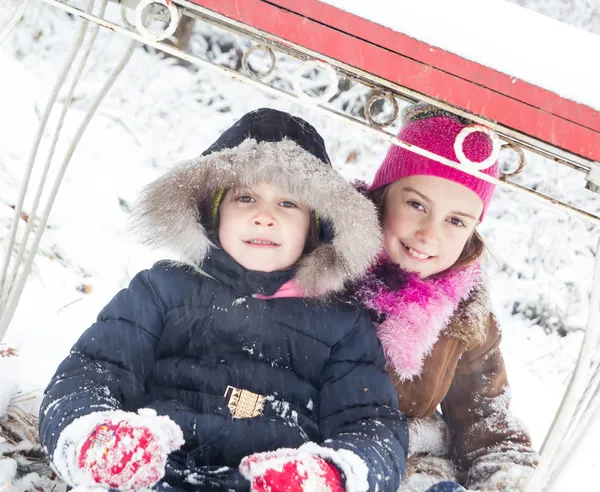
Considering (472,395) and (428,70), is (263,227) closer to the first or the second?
(428,70)

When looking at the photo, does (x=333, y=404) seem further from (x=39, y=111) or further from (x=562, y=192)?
(x=562, y=192)

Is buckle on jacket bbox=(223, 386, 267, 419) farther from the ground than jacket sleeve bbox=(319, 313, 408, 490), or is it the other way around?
jacket sleeve bbox=(319, 313, 408, 490)

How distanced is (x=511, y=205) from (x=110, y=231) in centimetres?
403

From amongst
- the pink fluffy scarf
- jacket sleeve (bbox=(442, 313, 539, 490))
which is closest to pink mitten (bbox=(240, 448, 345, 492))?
the pink fluffy scarf

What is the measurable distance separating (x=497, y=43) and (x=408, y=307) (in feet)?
3.01

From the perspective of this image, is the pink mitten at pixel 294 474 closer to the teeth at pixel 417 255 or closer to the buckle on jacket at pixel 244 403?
the buckle on jacket at pixel 244 403

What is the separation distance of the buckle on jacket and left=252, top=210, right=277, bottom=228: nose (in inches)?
18.0

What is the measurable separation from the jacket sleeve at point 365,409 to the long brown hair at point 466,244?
40cm

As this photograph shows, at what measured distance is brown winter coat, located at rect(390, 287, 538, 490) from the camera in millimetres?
1988

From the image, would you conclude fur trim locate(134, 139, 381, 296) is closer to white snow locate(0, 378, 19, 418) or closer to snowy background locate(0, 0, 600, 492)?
white snow locate(0, 378, 19, 418)

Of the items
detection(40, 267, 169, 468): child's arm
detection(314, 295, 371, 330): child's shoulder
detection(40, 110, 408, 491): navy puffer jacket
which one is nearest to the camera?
detection(40, 267, 169, 468): child's arm

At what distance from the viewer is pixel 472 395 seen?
84.3 inches

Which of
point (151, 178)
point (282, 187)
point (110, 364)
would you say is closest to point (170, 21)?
point (282, 187)

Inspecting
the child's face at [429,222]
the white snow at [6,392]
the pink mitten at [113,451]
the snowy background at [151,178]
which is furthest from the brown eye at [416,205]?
the snowy background at [151,178]
